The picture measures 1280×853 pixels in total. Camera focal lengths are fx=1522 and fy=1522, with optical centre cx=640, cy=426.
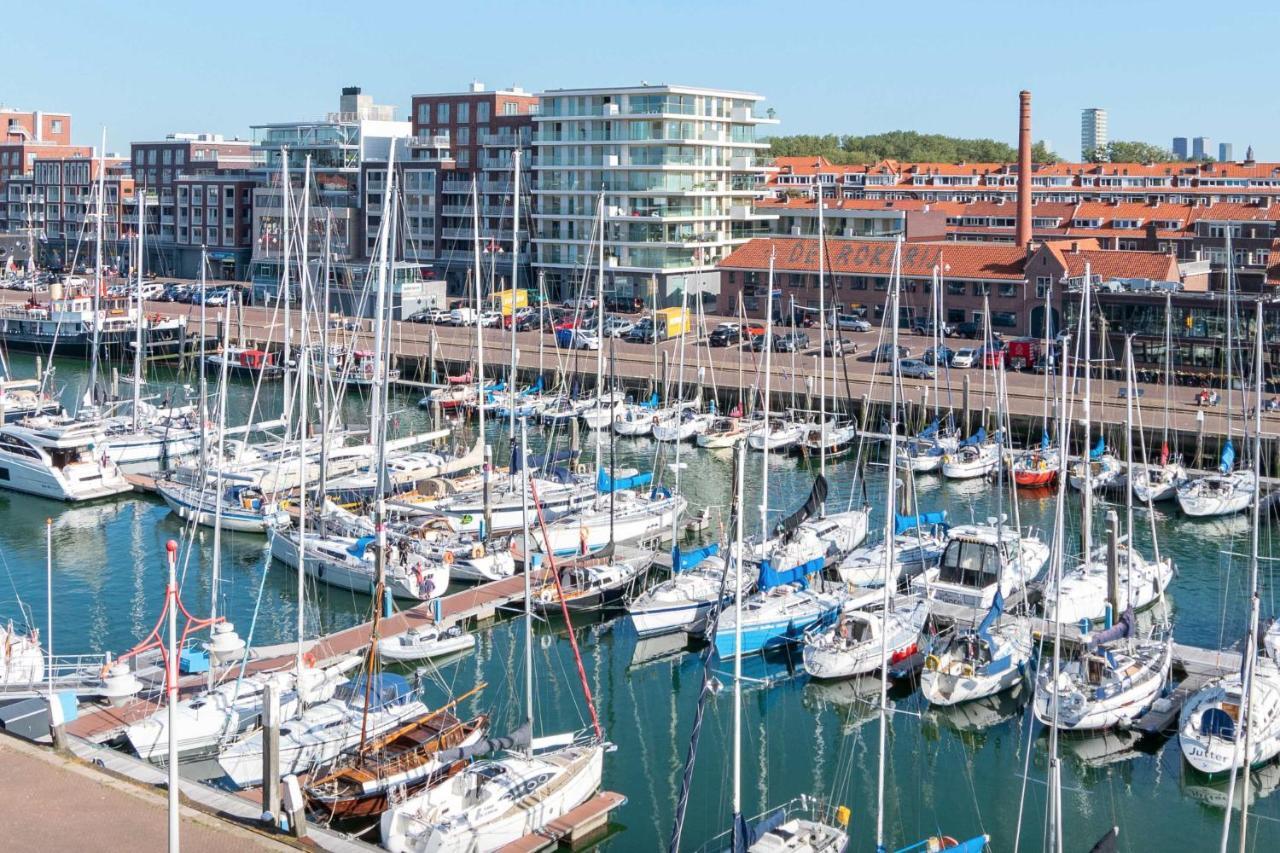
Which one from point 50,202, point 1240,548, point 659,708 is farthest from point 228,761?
point 50,202

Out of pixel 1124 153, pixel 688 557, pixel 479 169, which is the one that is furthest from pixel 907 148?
pixel 688 557

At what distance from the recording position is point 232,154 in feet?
367

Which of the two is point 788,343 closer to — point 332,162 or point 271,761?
point 332,162

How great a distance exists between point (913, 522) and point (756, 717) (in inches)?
395

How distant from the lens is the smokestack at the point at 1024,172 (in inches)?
2894

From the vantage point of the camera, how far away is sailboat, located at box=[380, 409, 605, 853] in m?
20.4

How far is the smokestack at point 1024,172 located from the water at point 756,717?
35.9 metres

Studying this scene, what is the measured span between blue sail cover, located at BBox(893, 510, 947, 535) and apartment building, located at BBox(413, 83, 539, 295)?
4803 centimetres

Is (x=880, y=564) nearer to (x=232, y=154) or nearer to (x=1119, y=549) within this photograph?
(x=1119, y=549)

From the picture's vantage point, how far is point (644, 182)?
76438 mm

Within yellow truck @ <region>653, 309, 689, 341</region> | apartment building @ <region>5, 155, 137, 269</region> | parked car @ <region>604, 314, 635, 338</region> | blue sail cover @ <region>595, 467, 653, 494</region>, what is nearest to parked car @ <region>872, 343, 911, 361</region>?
yellow truck @ <region>653, 309, 689, 341</region>

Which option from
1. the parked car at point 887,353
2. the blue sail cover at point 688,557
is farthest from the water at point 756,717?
the parked car at point 887,353

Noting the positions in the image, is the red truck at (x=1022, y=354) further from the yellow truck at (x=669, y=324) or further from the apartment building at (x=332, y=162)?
the apartment building at (x=332, y=162)

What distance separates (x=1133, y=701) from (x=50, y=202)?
96637 millimetres
